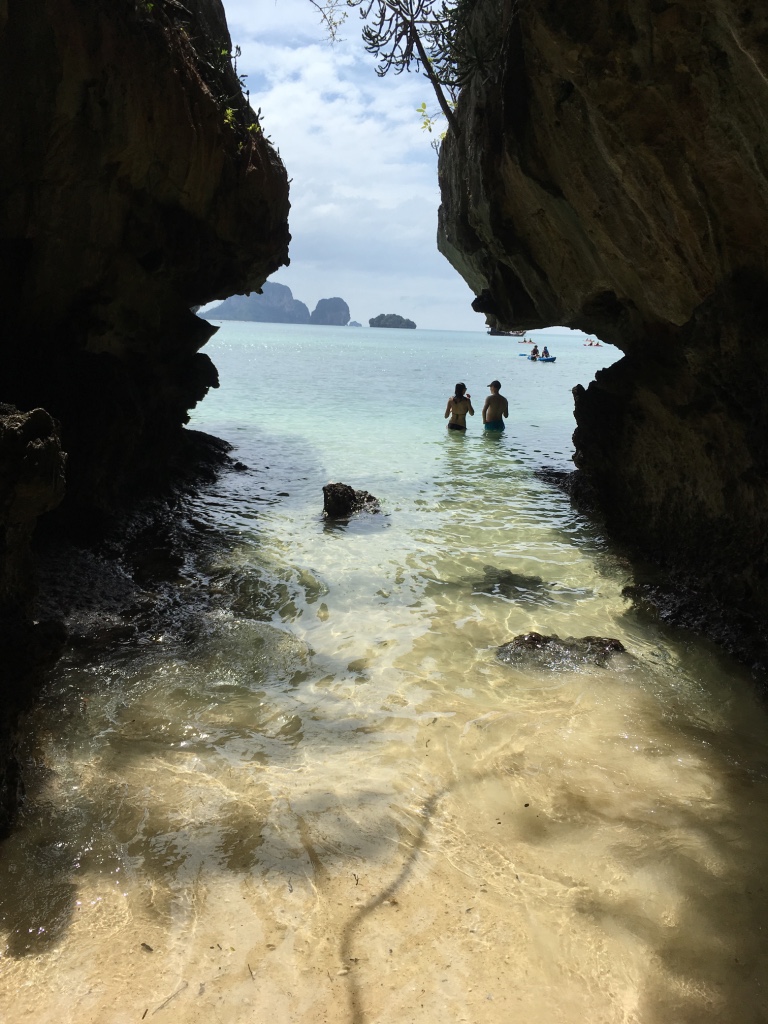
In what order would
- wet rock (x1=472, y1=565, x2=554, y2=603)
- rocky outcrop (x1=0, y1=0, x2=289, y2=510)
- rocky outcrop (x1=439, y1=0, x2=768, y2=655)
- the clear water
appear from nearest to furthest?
the clear water, rocky outcrop (x1=439, y1=0, x2=768, y2=655), rocky outcrop (x1=0, y1=0, x2=289, y2=510), wet rock (x1=472, y1=565, x2=554, y2=603)

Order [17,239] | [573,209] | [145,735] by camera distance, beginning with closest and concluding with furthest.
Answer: [145,735] < [17,239] < [573,209]

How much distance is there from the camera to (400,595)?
20.7ft

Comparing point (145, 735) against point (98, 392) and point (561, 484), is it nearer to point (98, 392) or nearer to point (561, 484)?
point (98, 392)

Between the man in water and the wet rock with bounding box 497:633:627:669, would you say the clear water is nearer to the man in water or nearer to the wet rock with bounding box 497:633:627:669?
the wet rock with bounding box 497:633:627:669

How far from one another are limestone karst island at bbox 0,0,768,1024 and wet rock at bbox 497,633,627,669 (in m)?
0.03

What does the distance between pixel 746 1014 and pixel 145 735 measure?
3.05 meters

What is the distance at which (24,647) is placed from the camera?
117 inches

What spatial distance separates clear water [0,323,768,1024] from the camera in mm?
2330

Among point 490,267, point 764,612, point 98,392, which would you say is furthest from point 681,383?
point 98,392

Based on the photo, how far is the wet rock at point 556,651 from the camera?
4852 millimetres

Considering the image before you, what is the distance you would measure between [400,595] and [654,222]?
12.6 ft

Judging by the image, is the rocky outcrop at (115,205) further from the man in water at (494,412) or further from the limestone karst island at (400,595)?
the man in water at (494,412)

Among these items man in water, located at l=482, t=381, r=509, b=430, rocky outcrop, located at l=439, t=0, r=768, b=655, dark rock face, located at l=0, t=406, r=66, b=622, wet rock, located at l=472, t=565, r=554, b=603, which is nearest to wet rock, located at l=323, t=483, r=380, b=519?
wet rock, located at l=472, t=565, r=554, b=603

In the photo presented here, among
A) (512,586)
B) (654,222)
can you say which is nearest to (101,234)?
(654,222)
